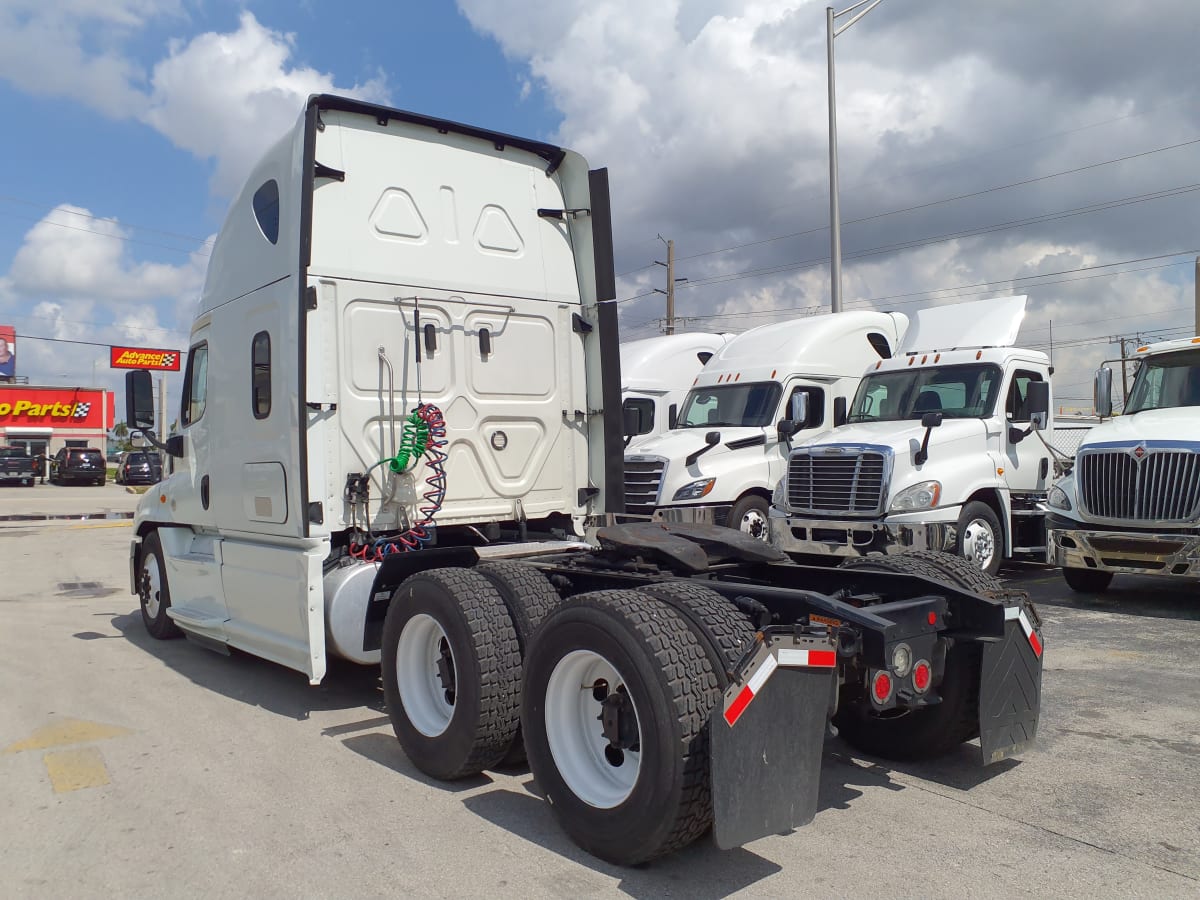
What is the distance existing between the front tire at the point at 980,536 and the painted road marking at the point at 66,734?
26.3 feet

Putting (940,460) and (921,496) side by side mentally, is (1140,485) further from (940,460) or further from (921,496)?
(921,496)

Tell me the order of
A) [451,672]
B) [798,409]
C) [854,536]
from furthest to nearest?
[798,409] < [854,536] < [451,672]

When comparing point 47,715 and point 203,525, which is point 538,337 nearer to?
point 203,525

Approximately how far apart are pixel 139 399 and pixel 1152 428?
9601 millimetres

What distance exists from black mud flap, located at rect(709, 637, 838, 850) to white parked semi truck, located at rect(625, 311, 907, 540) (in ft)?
26.8

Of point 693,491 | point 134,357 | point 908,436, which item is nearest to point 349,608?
point 693,491

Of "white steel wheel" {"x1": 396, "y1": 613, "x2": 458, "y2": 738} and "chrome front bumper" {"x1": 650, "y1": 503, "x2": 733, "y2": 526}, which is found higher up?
"chrome front bumper" {"x1": 650, "y1": 503, "x2": 733, "y2": 526}

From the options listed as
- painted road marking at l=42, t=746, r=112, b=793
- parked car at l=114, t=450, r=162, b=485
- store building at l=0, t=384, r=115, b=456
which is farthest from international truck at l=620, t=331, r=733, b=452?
store building at l=0, t=384, r=115, b=456

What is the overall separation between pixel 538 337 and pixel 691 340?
31.1ft

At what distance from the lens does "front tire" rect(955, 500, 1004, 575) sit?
33.6ft

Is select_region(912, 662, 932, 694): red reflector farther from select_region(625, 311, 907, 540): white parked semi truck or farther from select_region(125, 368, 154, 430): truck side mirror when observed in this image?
select_region(625, 311, 907, 540): white parked semi truck

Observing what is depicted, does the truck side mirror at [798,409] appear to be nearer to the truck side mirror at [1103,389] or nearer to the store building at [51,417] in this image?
the truck side mirror at [1103,389]

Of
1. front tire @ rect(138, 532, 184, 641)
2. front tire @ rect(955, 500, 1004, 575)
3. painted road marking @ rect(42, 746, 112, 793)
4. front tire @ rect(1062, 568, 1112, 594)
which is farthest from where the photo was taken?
front tire @ rect(1062, 568, 1112, 594)

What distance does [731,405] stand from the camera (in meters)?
13.0
